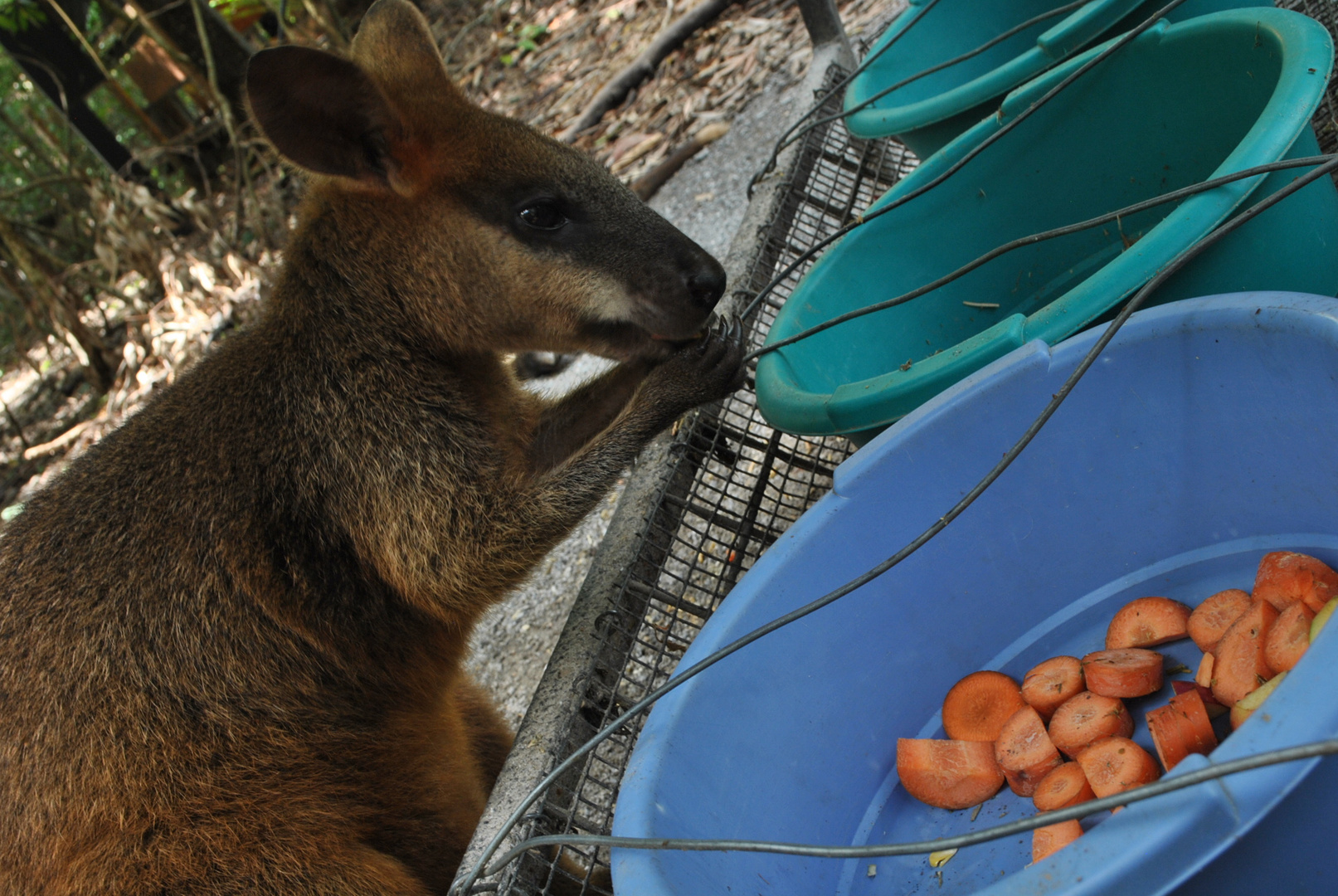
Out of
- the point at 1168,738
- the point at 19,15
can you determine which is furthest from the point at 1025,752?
the point at 19,15

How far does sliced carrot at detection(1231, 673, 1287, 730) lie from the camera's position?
68.6 inches

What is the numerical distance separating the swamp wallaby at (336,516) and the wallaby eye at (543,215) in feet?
0.04

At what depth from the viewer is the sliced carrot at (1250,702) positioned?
68.6 inches

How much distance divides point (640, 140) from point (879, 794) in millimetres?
5388

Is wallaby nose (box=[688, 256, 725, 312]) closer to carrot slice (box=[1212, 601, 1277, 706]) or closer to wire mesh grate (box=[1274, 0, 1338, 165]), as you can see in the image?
carrot slice (box=[1212, 601, 1277, 706])

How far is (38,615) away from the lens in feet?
8.88

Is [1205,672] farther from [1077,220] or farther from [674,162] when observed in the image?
[674,162]

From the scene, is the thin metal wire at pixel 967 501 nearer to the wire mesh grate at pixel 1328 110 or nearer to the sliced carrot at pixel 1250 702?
the sliced carrot at pixel 1250 702

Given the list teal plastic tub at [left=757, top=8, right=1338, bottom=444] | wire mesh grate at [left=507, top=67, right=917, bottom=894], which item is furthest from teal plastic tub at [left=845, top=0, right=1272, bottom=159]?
wire mesh grate at [left=507, top=67, right=917, bottom=894]

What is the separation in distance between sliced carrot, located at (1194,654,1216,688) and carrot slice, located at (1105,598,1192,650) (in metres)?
0.19

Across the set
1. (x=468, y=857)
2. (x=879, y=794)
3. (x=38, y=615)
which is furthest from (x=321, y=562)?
(x=879, y=794)

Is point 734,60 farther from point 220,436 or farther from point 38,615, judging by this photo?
point 38,615

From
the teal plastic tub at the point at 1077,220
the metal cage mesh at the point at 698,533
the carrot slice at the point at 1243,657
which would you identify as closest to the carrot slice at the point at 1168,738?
the carrot slice at the point at 1243,657

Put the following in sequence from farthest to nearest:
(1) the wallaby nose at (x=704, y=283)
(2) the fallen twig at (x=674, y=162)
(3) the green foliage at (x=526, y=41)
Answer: (3) the green foliage at (x=526, y=41) → (2) the fallen twig at (x=674, y=162) → (1) the wallaby nose at (x=704, y=283)
